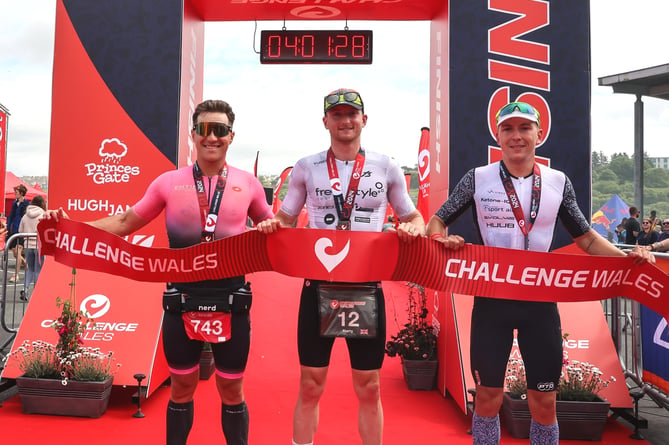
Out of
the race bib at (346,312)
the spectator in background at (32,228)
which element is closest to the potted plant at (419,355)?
the race bib at (346,312)

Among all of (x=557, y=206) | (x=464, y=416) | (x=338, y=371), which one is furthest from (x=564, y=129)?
(x=338, y=371)

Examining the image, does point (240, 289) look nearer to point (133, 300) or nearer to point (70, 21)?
point (133, 300)

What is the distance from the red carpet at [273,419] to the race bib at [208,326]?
1496 mm

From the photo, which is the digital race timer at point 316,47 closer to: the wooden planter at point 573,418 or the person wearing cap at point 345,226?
the person wearing cap at point 345,226

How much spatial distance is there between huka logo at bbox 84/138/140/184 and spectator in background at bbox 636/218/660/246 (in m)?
10.7

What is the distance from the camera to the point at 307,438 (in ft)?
10.9

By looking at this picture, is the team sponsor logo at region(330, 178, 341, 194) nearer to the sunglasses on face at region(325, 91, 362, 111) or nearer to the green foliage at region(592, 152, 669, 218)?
the sunglasses on face at region(325, 91, 362, 111)

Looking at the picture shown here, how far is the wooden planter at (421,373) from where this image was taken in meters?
5.81

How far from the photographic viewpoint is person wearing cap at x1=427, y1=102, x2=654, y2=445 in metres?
3.16

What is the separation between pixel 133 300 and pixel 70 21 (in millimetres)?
3012

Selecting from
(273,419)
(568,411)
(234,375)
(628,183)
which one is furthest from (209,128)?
(628,183)

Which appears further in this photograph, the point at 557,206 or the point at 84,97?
the point at 84,97

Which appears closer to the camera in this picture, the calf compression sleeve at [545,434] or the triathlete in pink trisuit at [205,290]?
the calf compression sleeve at [545,434]

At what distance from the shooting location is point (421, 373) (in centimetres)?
583
